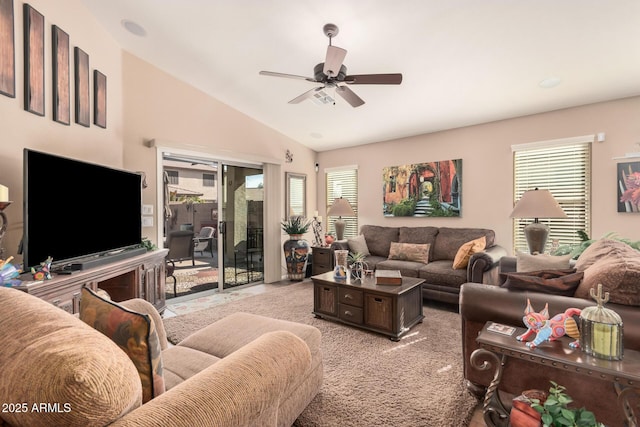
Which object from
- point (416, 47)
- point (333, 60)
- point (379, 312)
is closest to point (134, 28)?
point (333, 60)

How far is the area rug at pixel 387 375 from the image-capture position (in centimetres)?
175

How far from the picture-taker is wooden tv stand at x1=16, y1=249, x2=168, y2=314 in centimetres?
194

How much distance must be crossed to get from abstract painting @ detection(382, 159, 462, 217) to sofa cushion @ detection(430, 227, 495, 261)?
1.08 feet

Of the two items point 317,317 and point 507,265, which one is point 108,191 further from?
point 507,265

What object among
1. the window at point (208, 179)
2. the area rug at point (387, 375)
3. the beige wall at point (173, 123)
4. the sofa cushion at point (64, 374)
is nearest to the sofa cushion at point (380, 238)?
the area rug at point (387, 375)

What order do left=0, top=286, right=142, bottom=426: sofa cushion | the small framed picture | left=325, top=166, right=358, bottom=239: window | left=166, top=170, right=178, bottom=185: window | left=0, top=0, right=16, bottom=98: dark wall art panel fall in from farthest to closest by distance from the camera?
left=166, top=170, right=178, bottom=185: window
left=325, top=166, right=358, bottom=239: window
left=0, top=0, right=16, bottom=98: dark wall art panel
the small framed picture
left=0, top=286, right=142, bottom=426: sofa cushion

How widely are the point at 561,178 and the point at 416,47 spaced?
2.61 metres

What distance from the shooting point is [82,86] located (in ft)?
9.33

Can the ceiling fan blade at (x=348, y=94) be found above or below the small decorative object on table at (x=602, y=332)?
above

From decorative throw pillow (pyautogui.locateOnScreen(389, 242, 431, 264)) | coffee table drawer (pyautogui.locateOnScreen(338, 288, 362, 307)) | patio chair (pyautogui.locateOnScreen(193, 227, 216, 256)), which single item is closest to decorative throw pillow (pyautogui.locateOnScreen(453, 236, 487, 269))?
decorative throw pillow (pyautogui.locateOnScreen(389, 242, 431, 264))

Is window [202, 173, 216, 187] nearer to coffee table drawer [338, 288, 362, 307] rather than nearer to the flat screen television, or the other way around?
the flat screen television

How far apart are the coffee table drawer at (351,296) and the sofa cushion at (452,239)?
1875mm

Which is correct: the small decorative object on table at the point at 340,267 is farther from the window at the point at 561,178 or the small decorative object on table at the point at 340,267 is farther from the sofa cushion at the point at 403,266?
the window at the point at 561,178

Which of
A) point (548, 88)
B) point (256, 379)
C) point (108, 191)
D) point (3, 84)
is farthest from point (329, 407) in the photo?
point (548, 88)
